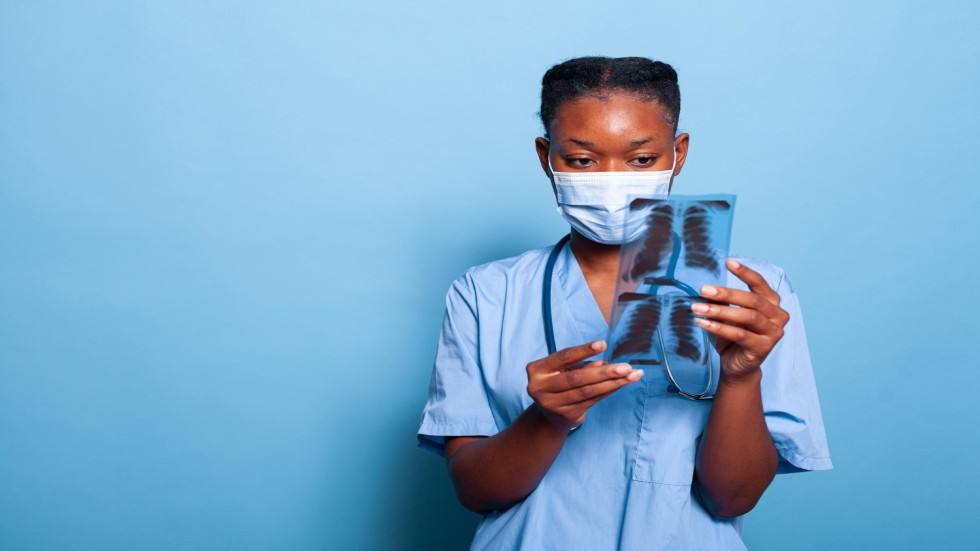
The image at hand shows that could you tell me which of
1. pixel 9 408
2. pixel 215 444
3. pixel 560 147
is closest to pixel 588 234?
pixel 560 147

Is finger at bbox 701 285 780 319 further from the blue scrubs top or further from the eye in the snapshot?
the eye

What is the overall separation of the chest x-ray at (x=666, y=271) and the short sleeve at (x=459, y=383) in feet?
→ 0.93

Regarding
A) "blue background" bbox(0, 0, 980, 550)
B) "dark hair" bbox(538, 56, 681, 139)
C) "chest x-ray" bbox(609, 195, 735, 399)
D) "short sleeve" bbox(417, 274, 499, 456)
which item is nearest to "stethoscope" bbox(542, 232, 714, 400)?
"chest x-ray" bbox(609, 195, 735, 399)

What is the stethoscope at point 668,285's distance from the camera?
3.49ft

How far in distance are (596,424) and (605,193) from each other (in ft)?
1.04

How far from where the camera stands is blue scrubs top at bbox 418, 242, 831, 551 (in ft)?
3.93

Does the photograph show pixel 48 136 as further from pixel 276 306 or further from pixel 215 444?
pixel 215 444

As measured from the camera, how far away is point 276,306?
2.01m

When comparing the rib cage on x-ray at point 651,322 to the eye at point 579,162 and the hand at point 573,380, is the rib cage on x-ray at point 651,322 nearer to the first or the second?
the hand at point 573,380

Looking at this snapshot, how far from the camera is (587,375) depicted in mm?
1006

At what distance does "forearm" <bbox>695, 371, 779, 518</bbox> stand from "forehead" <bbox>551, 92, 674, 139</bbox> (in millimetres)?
374

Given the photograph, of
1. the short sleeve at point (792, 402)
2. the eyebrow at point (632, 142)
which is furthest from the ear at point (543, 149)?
the short sleeve at point (792, 402)

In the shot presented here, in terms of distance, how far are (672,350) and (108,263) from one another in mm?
1346

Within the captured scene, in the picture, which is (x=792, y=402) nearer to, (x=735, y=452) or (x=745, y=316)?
(x=735, y=452)
